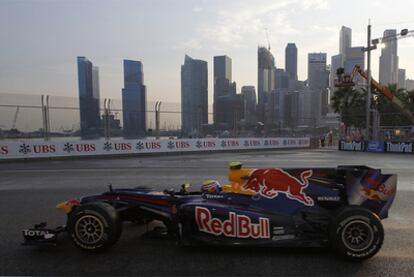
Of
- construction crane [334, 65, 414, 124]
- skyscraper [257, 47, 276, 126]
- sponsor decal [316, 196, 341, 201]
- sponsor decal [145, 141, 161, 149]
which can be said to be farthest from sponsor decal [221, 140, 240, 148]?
sponsor decal [316, 196, 341, 201]

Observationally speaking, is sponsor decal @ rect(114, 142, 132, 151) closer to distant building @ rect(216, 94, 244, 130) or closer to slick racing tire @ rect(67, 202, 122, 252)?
distant building @ rect(216, 94, 244, 130)

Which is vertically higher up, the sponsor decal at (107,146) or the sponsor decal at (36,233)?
the sponsor decal at (36,233)

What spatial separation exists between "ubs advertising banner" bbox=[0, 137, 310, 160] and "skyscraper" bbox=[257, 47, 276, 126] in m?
2.19

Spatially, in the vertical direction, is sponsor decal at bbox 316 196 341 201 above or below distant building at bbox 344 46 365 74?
below

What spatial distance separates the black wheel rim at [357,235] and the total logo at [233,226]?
0.86 meters

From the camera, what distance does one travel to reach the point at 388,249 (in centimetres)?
417

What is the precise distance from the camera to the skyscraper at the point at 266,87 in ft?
99.7

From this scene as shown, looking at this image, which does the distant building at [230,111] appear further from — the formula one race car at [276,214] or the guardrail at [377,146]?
the formula one race car at [276,214]

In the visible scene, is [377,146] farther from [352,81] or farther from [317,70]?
[317,70]

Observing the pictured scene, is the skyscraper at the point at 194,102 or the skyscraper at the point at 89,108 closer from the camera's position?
the skyscraper at the point at 89,108

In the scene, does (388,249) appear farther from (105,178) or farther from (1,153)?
(1,153)

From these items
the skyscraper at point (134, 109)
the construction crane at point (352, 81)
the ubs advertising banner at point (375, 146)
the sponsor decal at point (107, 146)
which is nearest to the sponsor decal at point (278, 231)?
the sponsor decal at point (107, 146)

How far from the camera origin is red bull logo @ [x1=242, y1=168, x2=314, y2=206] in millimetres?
4059

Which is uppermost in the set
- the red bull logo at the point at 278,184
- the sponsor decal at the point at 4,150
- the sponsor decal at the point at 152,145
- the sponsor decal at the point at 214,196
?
the red bull logo at the point at 278,184
